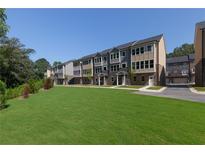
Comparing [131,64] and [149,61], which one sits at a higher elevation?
[149,61]

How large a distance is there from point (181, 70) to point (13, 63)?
5009 centimetres

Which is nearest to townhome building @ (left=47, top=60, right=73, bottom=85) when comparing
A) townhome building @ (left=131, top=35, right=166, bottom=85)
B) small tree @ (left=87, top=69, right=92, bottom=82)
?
small tree @ (left=87, top=69, right=92, bottom=82)

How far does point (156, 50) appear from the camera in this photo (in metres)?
32.2

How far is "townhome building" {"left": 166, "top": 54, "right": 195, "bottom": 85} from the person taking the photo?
5400 centimetres

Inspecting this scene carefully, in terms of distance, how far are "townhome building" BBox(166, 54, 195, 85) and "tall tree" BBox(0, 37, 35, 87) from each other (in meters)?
42.4

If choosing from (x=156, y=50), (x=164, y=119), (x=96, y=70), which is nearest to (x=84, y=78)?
(x=96, y=70)

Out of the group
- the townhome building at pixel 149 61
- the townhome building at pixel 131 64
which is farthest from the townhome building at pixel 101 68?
the townhome building at pixel 149 61

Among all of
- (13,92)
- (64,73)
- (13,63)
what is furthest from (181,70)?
(13,92)

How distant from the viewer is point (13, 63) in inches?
1031

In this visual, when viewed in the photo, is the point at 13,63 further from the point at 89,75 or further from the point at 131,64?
the point at 89,75

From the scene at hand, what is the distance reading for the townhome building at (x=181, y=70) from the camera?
54.0 metres

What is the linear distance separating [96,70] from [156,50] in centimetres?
2041

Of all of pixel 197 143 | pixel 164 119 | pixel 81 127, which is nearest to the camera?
pixel 197 143
